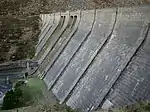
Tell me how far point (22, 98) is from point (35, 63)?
7.55 m

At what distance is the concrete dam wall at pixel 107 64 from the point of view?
842cm

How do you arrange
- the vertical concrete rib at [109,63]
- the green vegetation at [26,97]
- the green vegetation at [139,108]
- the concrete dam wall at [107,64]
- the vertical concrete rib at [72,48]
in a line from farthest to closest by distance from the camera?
the vertical concrete rib at [72,48]
the green vegetation at [26,97]
the vertical concrete rib at [109,63]
the concrete dam wall at [107,64]
the green vegetation at [139,108]

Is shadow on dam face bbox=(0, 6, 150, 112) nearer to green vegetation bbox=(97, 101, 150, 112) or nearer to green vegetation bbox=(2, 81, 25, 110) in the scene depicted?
green vegetation bbox=(2, 81, 25, 110)

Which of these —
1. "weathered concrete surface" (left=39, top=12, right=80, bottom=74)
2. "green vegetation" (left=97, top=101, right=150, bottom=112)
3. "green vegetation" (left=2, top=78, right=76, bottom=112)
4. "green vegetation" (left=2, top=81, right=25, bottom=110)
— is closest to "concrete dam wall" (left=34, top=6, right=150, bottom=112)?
"green vegetation" (left=2, top=78, right=76, bottom=112)

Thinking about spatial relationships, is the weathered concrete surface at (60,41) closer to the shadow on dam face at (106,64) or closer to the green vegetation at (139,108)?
the shadow on dam face at (106,64)

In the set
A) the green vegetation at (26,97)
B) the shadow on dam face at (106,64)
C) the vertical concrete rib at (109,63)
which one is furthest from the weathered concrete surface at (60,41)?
the vertical concrete rib at (109,63)

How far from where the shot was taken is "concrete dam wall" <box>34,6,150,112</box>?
8422 millimetres

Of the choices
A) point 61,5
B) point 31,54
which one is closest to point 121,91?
point 31,54

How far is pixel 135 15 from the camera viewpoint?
9.78 m

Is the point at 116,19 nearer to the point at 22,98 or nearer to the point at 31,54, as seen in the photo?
the point at 22,98

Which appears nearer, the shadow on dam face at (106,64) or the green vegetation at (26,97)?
the shadow on dam face at (106,64)

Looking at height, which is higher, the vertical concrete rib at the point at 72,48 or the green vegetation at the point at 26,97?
the vertical concrete rib at the point at 72,48

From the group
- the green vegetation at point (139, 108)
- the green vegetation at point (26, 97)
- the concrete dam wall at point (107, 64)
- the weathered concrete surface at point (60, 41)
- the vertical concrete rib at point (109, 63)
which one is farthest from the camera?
the weathered concrete surface at point (60, 41)

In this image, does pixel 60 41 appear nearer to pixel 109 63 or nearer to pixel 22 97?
pixel 22 97
